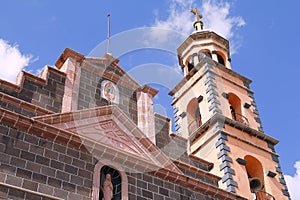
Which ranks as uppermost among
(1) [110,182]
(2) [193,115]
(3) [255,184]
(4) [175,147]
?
(2) [193,115]

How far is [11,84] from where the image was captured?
443 inches

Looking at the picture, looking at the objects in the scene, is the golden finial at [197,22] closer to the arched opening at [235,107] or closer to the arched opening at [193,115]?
the arched opening at [193,115]

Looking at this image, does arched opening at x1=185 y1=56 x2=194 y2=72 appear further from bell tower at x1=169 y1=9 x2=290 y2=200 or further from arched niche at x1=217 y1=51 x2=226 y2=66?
arched niche at x1=217 y1=51 x2=226 y2=66

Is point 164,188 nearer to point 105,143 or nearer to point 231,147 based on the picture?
point 105,143

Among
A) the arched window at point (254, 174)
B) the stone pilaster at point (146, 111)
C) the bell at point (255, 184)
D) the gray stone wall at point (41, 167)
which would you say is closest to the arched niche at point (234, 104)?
the arched window at point (254, 174)

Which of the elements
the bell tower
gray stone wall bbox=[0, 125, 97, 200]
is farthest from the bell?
gray stone wall bbox=[0, 125, 97, 200]

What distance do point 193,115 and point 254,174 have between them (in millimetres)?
4384

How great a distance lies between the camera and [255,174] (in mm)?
18016

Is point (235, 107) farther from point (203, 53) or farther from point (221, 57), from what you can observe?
point (203, 53)

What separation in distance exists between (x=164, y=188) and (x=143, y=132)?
6.09ft

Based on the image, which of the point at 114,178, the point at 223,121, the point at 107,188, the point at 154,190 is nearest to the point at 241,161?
the point at 223,121

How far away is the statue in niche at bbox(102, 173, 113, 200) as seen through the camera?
1084 cm

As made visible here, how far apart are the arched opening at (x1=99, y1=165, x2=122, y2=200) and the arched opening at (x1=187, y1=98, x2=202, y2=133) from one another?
9065mm

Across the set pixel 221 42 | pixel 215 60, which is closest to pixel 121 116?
pixel 215 60
